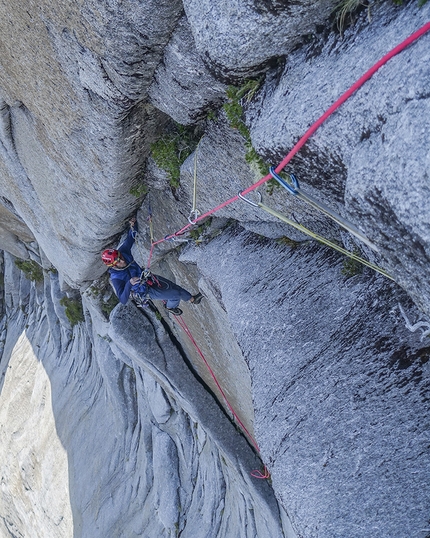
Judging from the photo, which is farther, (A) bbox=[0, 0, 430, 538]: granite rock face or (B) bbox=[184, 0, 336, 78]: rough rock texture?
(B) bbox=[184, 0, 336, 78]: rough rock texture

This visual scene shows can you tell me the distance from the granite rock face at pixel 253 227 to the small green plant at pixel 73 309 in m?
5.14

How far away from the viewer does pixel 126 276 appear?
10227mm

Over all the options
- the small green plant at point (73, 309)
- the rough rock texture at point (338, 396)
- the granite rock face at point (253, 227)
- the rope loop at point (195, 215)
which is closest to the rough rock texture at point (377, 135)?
the granite rock face at point (253, 227)

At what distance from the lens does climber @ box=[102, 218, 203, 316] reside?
32.2 feet

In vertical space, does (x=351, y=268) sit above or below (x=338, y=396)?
above

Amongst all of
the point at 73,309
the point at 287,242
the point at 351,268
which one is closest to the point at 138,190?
the point at 287,242

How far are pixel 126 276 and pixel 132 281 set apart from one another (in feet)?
1.94

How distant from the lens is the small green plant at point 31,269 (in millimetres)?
22703

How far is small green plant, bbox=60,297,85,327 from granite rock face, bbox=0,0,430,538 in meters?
5.14

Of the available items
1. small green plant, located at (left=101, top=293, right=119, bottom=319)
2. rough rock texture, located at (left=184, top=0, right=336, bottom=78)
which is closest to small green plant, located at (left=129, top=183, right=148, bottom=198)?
rough rock texture, located at (left=184, top=0, right=336, bottom=78)

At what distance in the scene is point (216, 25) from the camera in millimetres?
4414

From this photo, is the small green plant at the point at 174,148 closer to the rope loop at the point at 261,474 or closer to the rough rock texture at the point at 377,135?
the rough rock texture at the point at 377,135

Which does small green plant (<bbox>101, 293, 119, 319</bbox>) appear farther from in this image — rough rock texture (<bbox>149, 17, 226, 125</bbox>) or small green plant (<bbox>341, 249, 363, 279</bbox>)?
small green plant (<bbox>341, 249, 363, 279</bbox>)

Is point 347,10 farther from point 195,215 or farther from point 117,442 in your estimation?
point 117,442
